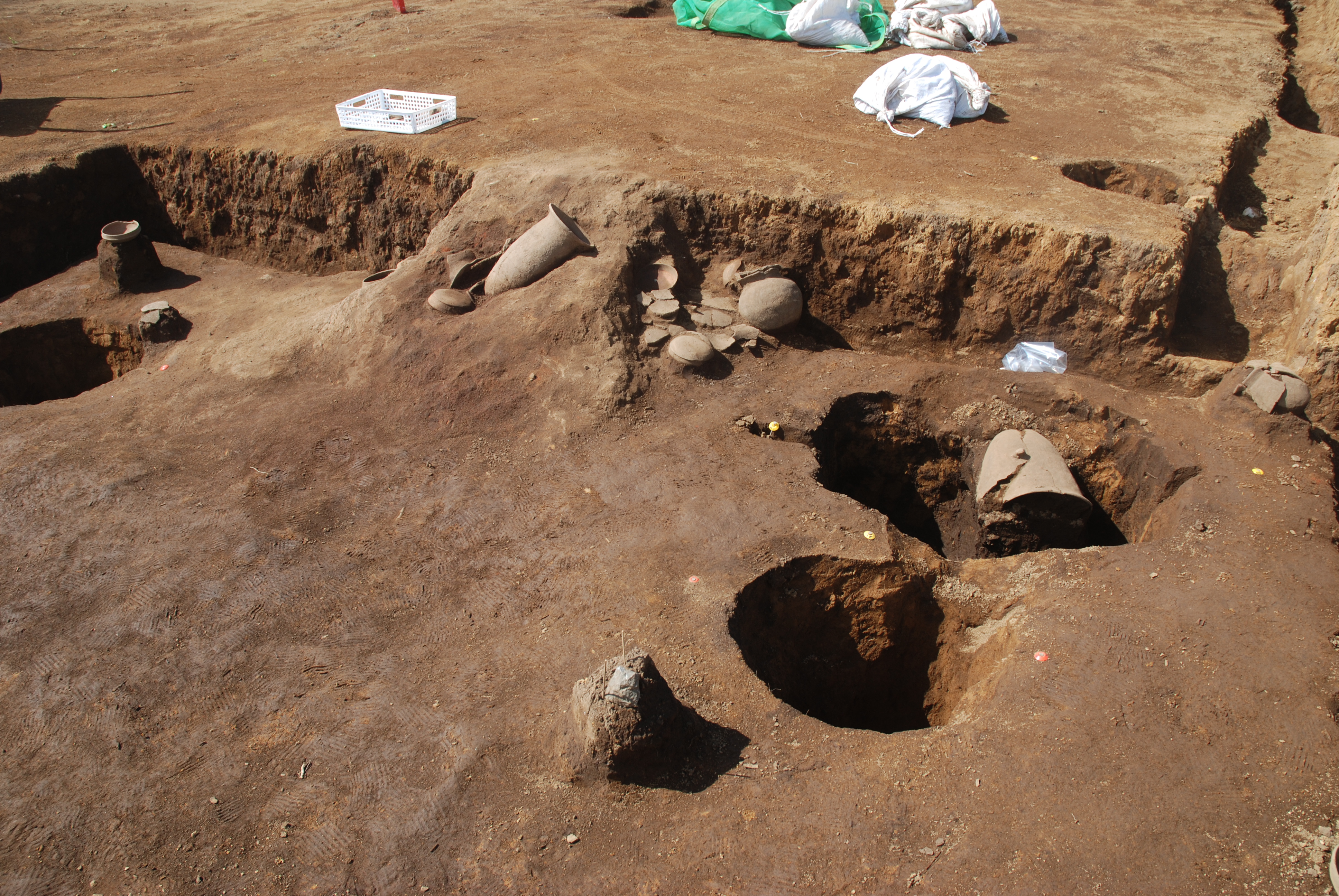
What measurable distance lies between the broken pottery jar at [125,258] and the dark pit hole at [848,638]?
683 centimetres

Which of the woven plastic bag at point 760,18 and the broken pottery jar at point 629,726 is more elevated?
the woven plastic bag at point 760,18

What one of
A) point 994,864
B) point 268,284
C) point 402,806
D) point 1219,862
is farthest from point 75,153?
point 1219,862

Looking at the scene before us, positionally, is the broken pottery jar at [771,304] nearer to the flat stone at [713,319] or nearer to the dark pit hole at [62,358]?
the flat stone at [713,319]

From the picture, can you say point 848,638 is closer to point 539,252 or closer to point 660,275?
point 660,275

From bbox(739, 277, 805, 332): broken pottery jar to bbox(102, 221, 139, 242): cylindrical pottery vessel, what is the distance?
5.70m

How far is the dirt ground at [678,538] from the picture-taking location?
3.07 metres

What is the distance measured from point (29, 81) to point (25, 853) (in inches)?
408

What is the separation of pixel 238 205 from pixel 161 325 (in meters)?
1.94

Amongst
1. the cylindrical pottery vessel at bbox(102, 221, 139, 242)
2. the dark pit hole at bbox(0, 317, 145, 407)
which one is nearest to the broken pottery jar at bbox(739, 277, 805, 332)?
the dark pit hole at bbox(0, 317, 145, 407)

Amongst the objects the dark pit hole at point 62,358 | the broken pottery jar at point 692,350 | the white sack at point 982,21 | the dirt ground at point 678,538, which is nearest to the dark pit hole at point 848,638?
the dirt ground at point 678,538

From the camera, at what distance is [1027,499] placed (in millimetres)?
4719

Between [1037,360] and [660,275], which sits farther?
[660,275]

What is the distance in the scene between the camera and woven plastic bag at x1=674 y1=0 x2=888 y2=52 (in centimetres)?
941

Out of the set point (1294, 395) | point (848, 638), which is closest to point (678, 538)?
point (848, 638)
